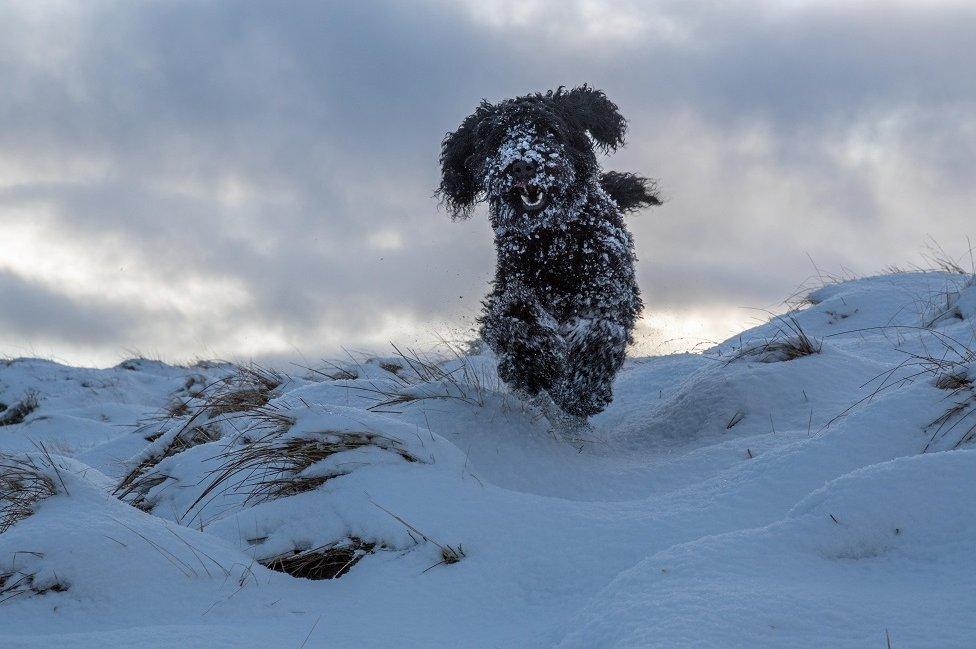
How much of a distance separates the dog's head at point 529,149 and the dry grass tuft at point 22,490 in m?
2.40

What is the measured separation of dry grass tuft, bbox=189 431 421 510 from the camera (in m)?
2.77

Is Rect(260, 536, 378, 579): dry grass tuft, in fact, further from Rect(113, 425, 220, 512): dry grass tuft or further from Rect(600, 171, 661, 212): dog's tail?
Rect(600, 171, 661, 212): dog's tail

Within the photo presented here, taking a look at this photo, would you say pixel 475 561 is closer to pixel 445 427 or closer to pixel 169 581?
pixel 169 581

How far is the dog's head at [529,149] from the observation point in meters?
4.00

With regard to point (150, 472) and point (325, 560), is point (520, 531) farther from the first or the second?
point (150, 472)

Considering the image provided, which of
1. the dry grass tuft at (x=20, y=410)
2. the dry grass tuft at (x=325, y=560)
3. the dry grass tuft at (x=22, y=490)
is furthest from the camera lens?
the dry grass tuft at (x=20, y=410)

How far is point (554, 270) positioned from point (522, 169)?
0.56m

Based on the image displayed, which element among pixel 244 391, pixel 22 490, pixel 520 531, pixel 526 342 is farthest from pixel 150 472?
pixel 520 531

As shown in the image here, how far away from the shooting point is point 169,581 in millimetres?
2166

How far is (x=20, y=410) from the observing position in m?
8.32

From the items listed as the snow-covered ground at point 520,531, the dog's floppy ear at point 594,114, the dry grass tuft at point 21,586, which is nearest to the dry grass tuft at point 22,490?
the snow-covered ground at point 520,531

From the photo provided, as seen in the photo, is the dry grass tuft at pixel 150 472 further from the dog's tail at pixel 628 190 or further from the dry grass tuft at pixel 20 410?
the dry grass tuft at pixel 20 410

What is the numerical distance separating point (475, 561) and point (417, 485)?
43 centimetres

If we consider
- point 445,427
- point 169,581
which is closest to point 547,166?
point 445,427
